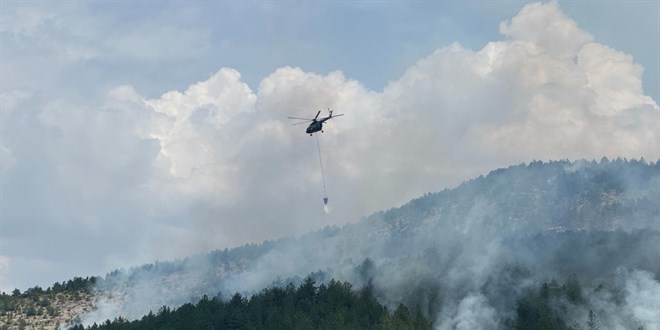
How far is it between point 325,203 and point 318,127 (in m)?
18.8

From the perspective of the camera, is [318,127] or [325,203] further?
[318,127]

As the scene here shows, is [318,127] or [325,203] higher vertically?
[318,127]

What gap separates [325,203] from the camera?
17012cm

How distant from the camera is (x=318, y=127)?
18312cm
